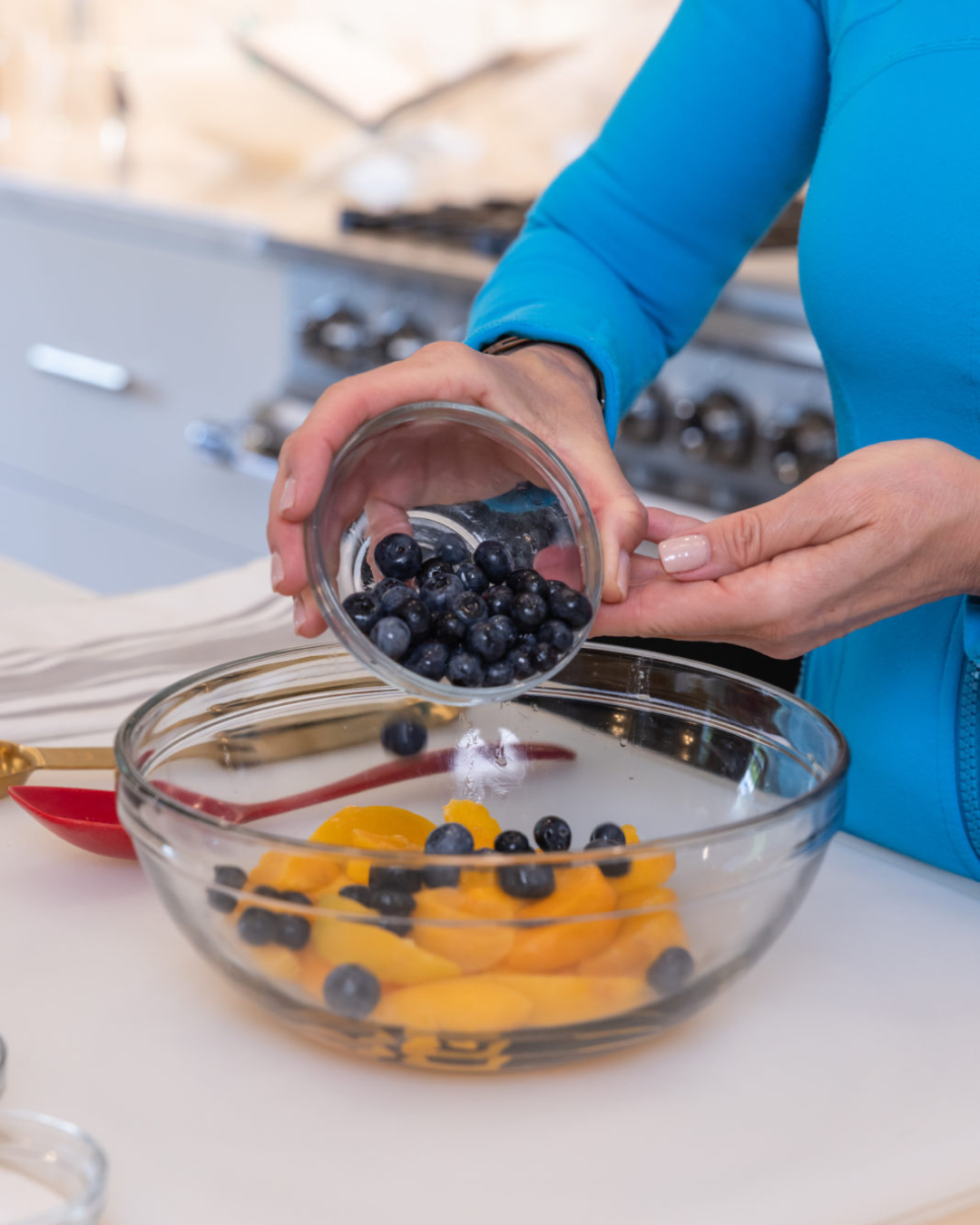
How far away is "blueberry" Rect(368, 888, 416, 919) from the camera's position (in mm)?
512

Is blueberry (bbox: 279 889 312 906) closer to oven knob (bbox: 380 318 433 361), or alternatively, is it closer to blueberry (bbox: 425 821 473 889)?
blueberry (bbox: 425 821 473 889)

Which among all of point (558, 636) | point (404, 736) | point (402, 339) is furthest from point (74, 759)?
point (402, 339)

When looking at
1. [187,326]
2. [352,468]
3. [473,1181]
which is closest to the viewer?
[473,1181]

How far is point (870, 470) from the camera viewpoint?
73 centimetres

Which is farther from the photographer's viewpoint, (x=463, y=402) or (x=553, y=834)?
(x=463, y=402)

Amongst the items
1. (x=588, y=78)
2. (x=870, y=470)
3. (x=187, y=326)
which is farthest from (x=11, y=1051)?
(x=588, y=78)

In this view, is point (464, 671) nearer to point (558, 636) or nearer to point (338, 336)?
point (558, 636)

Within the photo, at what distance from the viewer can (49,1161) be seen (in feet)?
1.46

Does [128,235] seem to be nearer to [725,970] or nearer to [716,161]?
[716,161]

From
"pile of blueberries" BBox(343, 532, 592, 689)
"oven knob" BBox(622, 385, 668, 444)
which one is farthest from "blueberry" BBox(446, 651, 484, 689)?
"oven knob" BBox(622, 385, 668, 444)

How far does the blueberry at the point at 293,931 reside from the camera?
0.53m

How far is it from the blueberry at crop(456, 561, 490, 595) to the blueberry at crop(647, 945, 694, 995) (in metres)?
0.25

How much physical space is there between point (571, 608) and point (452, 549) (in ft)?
0.29

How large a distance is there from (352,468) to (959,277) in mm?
391
